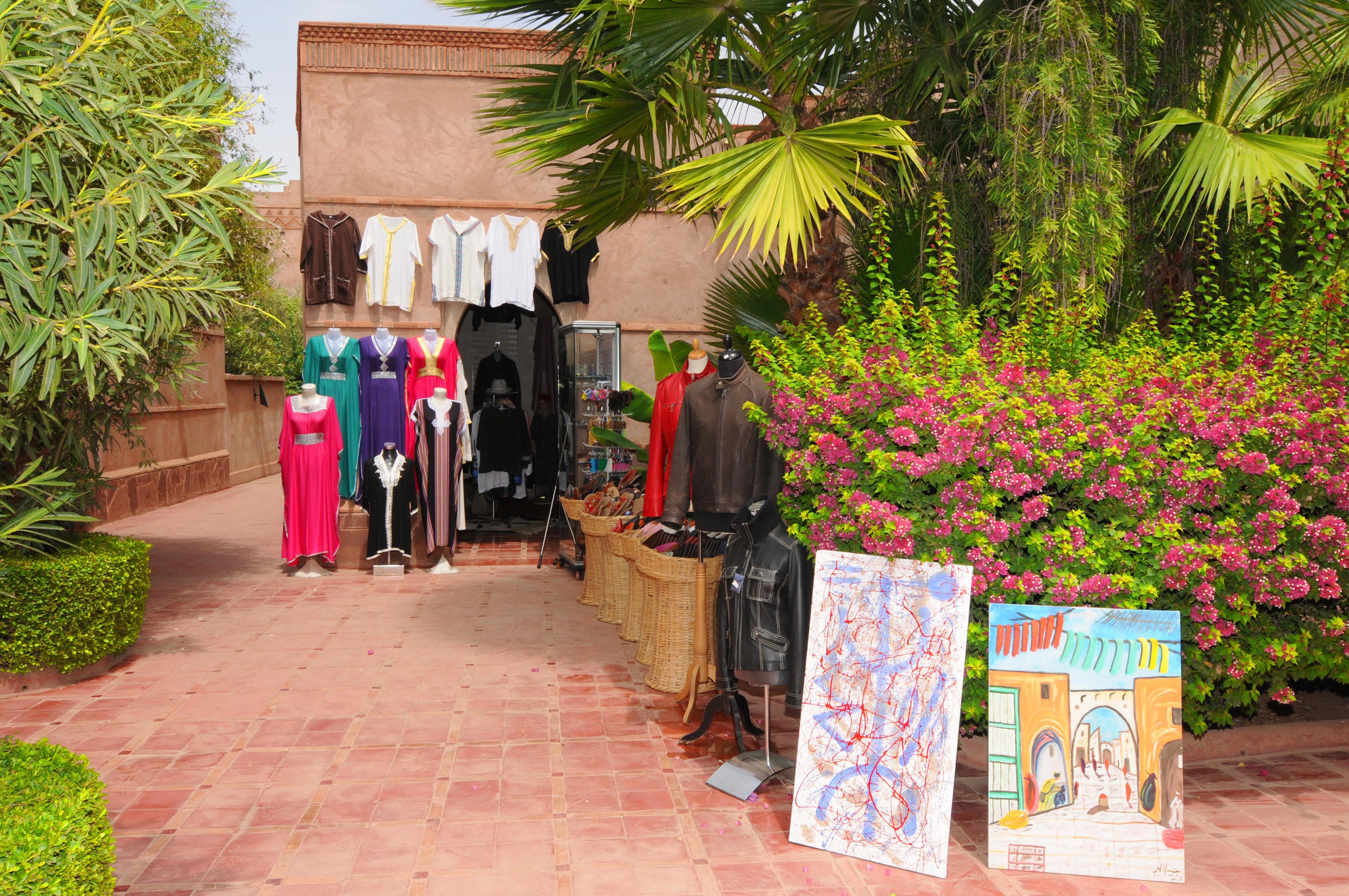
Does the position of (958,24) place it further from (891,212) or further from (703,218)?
(703,218)

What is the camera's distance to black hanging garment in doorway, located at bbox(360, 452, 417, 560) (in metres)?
7.91

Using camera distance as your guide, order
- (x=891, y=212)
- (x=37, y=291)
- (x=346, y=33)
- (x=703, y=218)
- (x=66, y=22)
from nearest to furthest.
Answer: (x=37, y=291) < (x=66, y=22) < (x=891, y=212) < (x=346, y=33) < (x=703, y=218)

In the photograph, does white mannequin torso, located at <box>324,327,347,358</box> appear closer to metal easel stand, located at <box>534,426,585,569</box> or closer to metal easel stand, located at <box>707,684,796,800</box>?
metal easel stand, located at <box>534,426,585,569</box>

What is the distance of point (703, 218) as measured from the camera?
10.2m

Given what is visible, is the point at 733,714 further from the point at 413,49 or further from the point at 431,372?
the point at 413,49

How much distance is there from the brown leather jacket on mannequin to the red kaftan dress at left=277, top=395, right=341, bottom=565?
446 cm

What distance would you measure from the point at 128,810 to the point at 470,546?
612 cm

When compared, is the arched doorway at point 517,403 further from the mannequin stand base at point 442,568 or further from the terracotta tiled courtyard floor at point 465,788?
the terracotta tiled courtyard floor at point 465,788

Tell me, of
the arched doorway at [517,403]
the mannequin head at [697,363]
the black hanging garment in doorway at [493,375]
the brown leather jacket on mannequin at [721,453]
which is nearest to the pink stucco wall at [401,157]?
the arched doorway at [517,403]

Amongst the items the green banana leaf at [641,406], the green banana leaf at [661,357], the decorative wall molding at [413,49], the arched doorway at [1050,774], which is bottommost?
the arched doorway at [1050,774]

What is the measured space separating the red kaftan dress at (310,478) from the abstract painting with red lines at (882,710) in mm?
5588

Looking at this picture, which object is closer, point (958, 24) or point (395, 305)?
point (958, 24)

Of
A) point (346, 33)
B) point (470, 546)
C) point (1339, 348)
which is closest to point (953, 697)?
point (1339, 348)

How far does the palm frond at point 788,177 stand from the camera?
420cm
